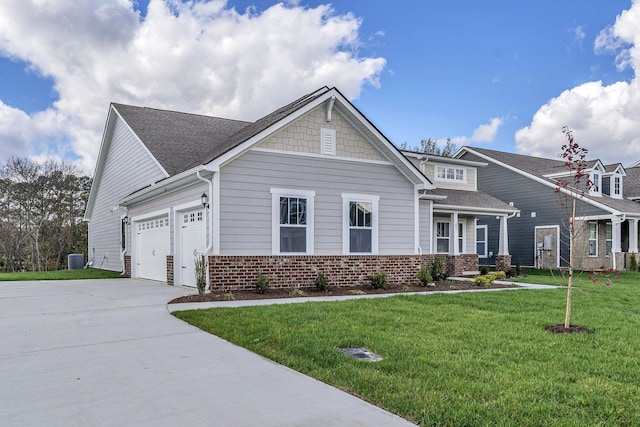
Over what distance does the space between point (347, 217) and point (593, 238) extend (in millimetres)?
16476

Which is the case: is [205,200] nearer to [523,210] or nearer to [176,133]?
[176,133]

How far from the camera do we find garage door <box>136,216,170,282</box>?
15.1m

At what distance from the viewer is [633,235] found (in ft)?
76.8

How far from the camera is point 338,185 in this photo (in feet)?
42.9

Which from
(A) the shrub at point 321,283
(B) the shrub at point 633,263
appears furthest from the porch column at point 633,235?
(A) the shrub at point 321,283

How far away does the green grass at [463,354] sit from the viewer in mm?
3760

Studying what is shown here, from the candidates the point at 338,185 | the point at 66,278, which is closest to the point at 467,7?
the point at 338,185

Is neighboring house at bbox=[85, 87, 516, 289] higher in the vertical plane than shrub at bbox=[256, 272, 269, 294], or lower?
higher

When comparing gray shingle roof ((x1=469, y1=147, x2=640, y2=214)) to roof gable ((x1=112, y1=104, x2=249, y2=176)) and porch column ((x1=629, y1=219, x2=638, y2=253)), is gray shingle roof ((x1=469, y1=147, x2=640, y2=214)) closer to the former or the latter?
porch column ((x1=629, y1=219, x2=638, y2=253))

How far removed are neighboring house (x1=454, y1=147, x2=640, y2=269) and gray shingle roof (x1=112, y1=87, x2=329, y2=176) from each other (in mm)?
14438

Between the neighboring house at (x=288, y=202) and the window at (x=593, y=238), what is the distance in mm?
10638

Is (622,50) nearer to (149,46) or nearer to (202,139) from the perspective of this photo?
(202,139)

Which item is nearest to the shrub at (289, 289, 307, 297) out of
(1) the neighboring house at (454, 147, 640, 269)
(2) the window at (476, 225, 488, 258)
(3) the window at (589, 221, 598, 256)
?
(1) the neighboring house at (454, 147, 640, 269)

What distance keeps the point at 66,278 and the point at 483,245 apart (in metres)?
19.7
